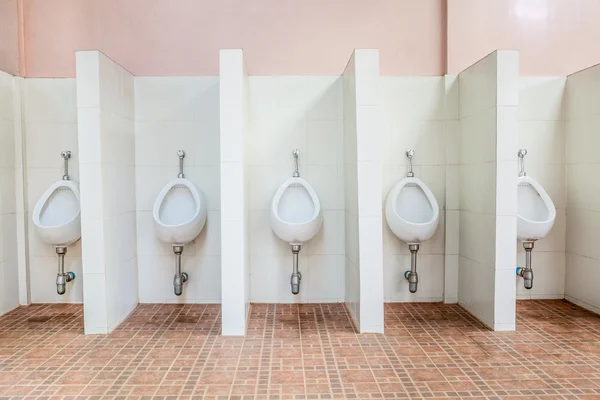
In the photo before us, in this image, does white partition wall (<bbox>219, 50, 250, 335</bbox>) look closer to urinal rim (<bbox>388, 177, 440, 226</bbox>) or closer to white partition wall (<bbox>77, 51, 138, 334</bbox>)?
white partition wall (<bbox>77, 51, 138, 334</bbox>)

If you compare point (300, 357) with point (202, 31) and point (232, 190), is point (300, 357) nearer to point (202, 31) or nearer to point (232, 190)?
point (232, 190)

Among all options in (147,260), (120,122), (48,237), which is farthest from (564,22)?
(48,237)

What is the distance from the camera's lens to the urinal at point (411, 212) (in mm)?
2809

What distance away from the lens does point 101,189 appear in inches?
98.0

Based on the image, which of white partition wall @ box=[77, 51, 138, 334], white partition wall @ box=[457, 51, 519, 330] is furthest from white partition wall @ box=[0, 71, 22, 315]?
white partition wall @ box=[457, 51, 519, 330]

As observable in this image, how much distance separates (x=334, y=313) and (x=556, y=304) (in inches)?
63.8

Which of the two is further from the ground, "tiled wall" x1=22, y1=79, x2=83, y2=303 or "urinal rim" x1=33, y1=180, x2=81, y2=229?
"tiled wall" x1=22, y1=79, x2=83, y2=303

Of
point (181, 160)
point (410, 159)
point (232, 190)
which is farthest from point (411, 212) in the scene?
point (181, 160)

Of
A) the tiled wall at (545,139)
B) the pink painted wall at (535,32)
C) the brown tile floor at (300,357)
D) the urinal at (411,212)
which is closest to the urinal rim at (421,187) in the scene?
the urinal at (411,212)

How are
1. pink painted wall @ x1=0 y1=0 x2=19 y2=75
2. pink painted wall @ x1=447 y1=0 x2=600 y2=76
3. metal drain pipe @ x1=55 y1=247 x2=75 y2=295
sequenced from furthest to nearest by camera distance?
1. pink painted wall @ x1=447 y1=0 x2=600 y2=76
2. pink painted wall @ x1=0 y1=0 x2=19 y2=75
3. metal drain pipe @ x1=55 y1=247 x2=75 y2=295

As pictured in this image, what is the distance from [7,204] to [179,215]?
118 cm

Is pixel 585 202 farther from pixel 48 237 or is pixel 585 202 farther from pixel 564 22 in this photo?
pixel 48 237

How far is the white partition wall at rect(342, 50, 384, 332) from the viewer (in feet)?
8.03

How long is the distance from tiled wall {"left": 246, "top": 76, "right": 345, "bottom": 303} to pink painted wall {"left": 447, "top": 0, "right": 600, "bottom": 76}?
112 cm
